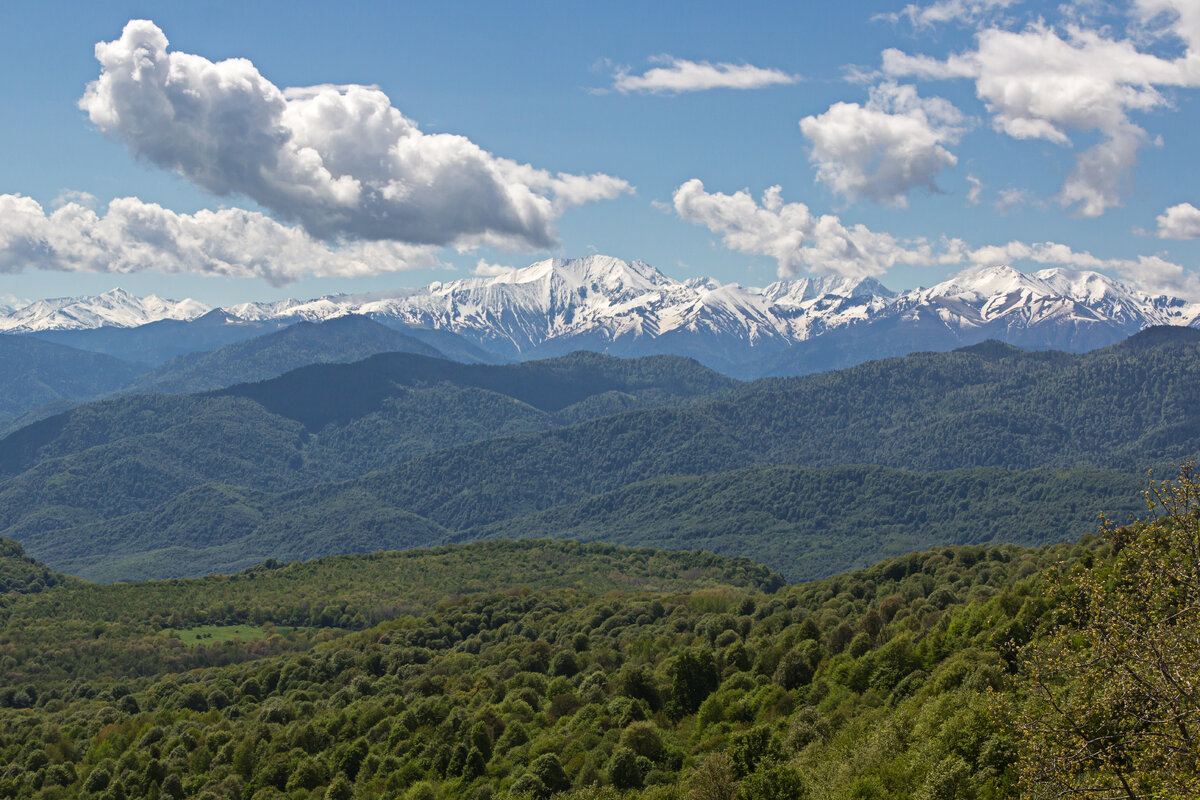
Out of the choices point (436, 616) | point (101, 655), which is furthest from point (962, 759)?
point (101, 655)

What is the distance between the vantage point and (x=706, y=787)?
2734 inches

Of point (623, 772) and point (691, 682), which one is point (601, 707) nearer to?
point (691, 682)

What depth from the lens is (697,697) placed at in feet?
352

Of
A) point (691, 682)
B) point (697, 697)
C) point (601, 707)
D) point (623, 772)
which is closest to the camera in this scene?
point (623, 772)

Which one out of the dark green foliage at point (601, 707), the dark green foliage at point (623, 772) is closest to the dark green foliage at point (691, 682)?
the dark green foliage at point (601, 707)

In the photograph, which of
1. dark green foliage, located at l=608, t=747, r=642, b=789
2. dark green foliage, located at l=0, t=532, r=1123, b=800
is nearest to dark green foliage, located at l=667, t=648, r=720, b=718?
dark green foliage, located at l=0, t=532, r=1123, b=800

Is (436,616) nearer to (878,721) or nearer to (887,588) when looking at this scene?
(887,588)

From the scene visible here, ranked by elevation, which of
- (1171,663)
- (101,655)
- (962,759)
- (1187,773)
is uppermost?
(1171,663)

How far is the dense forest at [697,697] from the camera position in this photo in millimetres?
31828

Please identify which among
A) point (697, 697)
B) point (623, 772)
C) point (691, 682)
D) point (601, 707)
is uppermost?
point (623, 772)

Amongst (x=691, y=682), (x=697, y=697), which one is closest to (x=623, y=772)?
(x=697, y=697)

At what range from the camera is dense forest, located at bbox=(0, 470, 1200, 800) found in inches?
1253

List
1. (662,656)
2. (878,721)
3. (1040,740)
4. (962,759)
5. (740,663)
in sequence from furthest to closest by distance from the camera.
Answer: (662,656)
(740,663)
(878,721)
(962,759)
(1040,740)

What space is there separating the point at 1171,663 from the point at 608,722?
7460 centimetres
